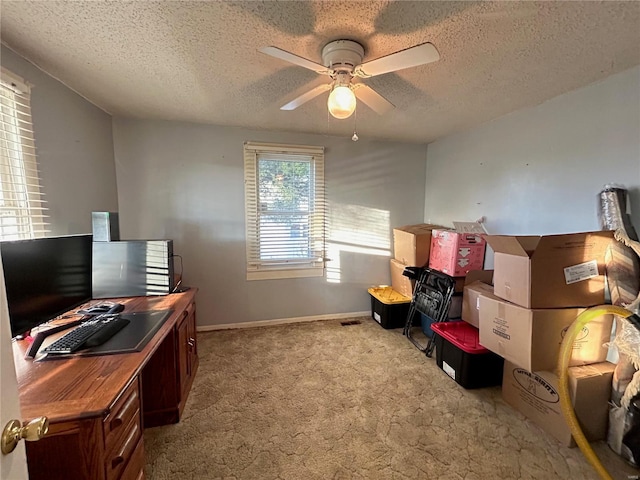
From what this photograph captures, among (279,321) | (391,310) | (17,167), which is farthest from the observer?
(279,321)

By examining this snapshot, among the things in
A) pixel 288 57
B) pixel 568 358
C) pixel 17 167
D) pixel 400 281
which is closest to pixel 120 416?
pixel 17 167

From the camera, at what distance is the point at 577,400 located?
67.9 inches

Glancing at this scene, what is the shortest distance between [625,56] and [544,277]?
54.2 inches

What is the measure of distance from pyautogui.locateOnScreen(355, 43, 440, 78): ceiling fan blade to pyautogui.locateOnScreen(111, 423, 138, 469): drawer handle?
2.09m

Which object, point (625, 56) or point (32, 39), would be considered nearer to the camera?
point (32, 39)

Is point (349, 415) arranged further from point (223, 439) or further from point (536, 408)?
point (536, 408)

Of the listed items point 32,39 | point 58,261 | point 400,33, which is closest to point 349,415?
point 58,261

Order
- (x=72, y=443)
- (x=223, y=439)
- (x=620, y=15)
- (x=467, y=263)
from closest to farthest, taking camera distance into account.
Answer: (x=72, y=443) < (x=620, y=15) < (x=223, y=439) < (x=467, y=263)

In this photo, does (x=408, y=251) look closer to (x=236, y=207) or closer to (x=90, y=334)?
(x=236, y=207)

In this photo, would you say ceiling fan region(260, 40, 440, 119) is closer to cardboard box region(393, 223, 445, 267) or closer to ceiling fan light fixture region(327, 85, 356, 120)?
ceiling fan light fixture region(327, 85, 356, 120)

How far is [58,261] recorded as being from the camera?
57.5 inches

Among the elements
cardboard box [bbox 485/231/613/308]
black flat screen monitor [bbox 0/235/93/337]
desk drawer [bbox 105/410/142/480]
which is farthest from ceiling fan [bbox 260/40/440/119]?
desk drawer [bbox 105/410/142/480]

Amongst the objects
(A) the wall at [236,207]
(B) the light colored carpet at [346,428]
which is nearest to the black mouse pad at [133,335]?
(B) the light colored carpet at [346,428]

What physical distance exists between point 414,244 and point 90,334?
2934mm
